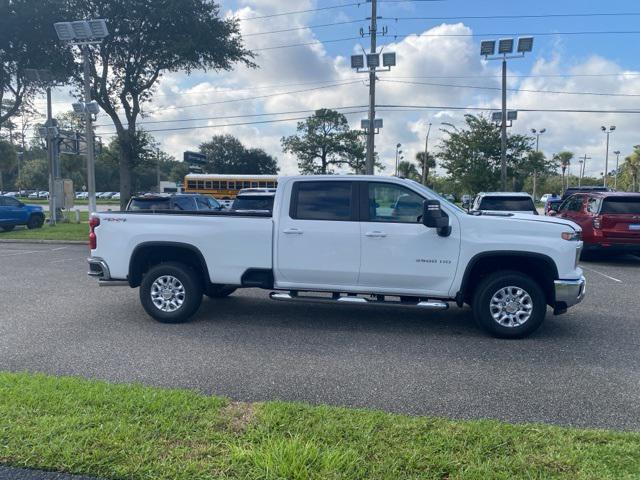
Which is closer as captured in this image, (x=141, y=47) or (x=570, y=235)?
(x=570, y=235)

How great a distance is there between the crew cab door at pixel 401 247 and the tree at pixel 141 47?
2076cm

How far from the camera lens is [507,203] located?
13.6 metres

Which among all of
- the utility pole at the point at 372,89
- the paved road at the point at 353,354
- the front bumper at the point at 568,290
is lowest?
the paved road at the point at 353,354

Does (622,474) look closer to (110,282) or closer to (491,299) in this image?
(491,299)

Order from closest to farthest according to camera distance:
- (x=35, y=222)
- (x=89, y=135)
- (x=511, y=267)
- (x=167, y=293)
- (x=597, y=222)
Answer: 1. (x=511, y=267)
2. (x=167, y=293)
3. (x=597, y=222)
4. (x=89, y=135)
5. (x=35, y=222)

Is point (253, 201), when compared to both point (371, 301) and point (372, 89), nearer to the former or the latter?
point (371, 301)

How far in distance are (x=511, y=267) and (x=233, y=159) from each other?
262 ft

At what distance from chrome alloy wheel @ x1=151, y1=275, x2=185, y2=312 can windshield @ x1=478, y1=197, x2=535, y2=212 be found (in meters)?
9.38

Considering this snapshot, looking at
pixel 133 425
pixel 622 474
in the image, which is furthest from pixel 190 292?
pixel 622 474

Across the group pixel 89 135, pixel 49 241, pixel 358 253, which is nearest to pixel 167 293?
pixel 358 253

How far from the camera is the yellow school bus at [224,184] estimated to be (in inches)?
1770

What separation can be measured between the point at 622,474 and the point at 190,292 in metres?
5.13

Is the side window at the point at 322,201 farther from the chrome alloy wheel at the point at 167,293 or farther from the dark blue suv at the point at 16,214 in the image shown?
the dark blue suv at the point at 16,214

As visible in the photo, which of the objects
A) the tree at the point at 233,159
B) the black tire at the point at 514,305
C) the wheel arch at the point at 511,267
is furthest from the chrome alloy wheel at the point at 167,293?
the tree at the point at 233,159
